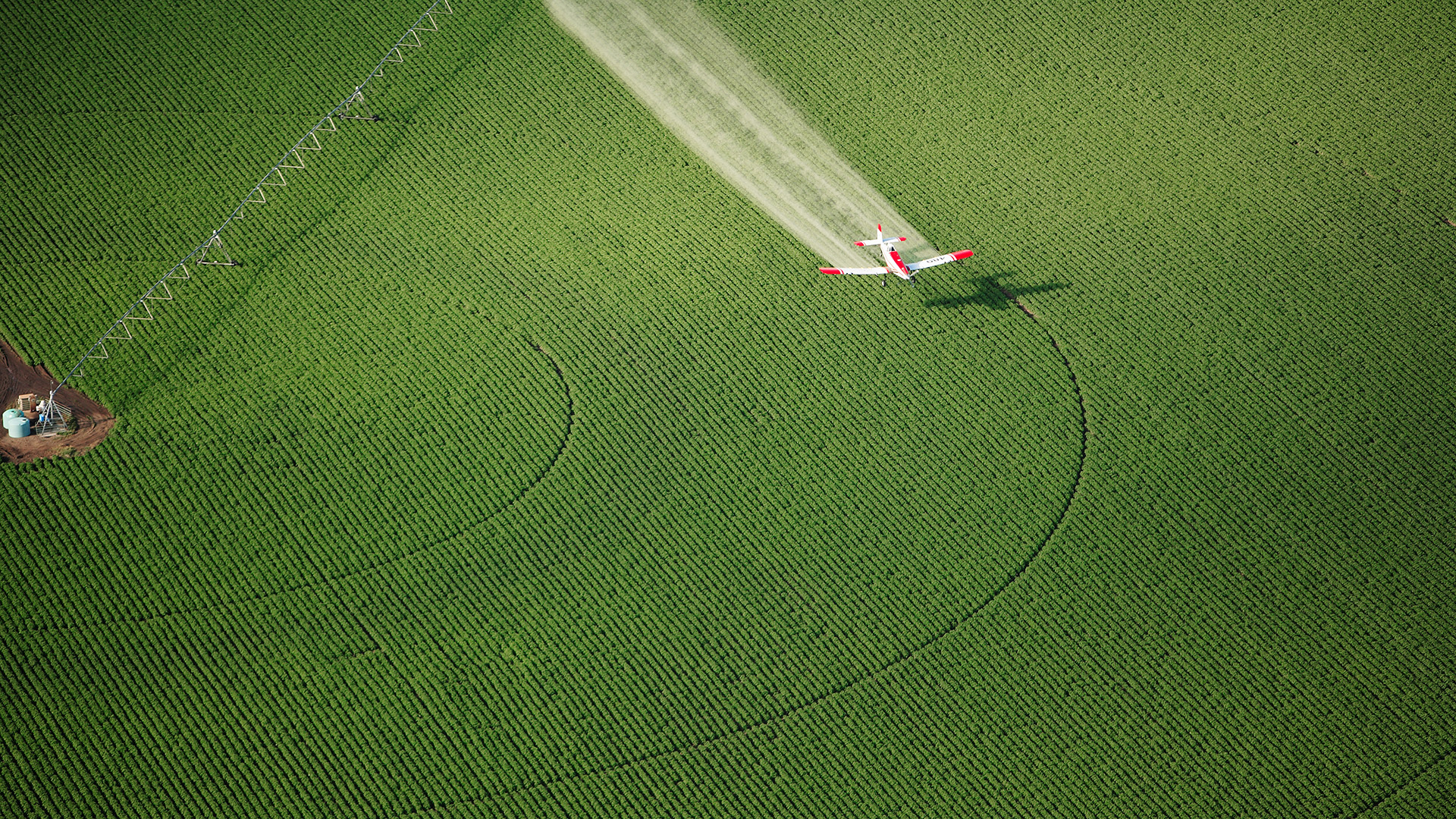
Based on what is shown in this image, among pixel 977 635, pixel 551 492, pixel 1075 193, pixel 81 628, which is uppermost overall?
pixel 1075 193

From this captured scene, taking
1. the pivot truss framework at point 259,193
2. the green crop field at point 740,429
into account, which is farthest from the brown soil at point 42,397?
the green crop field at point 740,429

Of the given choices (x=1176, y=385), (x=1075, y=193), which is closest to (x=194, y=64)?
(x=1075, y=193)

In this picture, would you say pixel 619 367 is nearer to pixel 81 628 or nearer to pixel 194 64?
pixel 81 628

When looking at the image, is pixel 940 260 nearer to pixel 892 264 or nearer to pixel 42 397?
pixel 892 264

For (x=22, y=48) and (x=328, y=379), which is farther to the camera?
(x=22, y=48)

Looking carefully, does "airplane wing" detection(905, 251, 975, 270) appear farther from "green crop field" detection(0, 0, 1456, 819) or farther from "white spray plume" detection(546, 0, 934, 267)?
"white spray plume" detection(546, 0, 934, 267)

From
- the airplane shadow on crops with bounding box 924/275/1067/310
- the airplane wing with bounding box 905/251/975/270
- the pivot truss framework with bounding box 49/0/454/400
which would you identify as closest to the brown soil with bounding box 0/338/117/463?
the pivot truss framework with bounding box 49/0/454/400

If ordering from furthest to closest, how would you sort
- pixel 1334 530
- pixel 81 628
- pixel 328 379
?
pixel 328 379 < pixel 1334 530 < pixel 81 628
